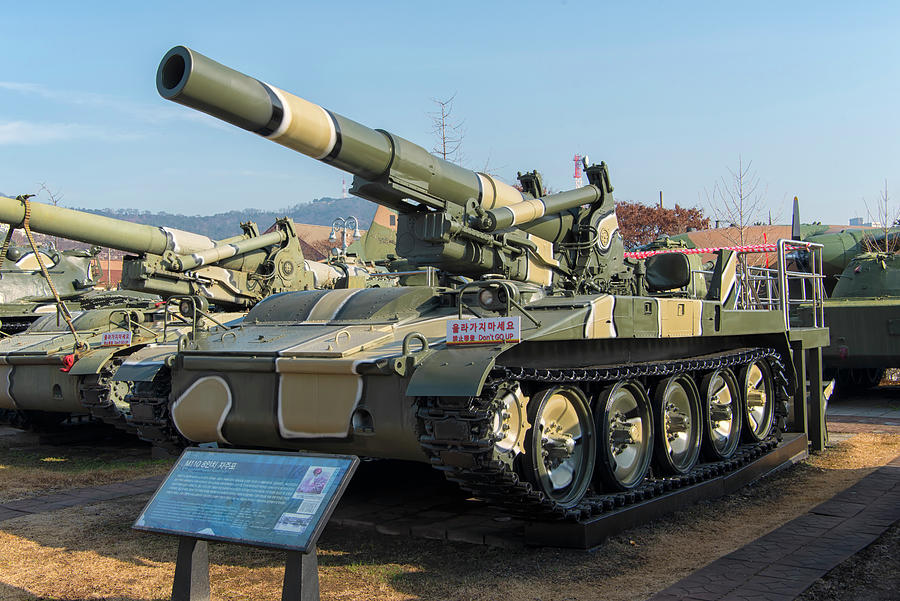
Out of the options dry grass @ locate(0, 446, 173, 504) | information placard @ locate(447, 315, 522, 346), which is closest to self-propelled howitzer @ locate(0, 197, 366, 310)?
dry grass @ locate(0, 446, 173, 504)

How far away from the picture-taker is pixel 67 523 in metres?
7.77

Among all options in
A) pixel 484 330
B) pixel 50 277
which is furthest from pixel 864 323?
pixel 50 277

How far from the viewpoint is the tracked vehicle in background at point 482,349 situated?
223 inches

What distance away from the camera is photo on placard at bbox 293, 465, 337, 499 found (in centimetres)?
434

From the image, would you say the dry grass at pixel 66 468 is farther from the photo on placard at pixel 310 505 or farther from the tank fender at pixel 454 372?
the photo on placard at pixel 310 505

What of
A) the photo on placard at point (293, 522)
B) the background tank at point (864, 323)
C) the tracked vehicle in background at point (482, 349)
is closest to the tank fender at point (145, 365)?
the tracked vehicle in background at point (482, 349)

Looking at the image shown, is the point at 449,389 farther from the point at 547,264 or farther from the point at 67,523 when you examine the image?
the point at 67,523

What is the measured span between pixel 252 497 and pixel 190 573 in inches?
20.9

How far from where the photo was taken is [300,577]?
4141 millimetres

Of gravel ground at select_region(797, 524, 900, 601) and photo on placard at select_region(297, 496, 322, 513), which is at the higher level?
photo on placard at select_region(297, 496, 322, 513)

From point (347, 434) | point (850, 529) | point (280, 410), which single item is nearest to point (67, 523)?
point (280, 410)

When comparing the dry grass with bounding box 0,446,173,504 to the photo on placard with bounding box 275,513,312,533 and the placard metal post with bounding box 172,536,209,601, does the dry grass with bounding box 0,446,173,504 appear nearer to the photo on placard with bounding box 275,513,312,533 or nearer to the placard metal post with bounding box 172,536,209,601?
the placard metal post with bounding box 172,536,209,601

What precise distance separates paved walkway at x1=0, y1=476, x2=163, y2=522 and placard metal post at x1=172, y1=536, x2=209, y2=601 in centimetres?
429

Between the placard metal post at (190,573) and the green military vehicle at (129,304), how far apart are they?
10.5ft
